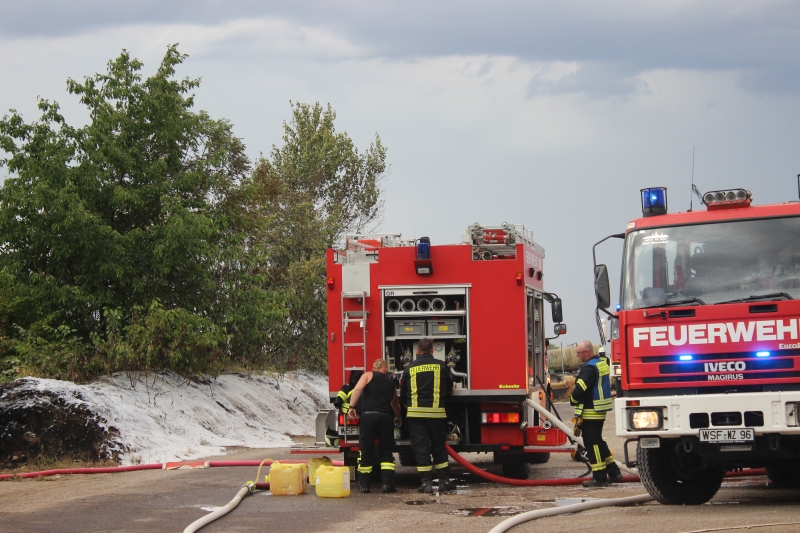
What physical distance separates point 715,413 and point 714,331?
2.46 ft

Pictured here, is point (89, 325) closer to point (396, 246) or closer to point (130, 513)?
point (396, 246)

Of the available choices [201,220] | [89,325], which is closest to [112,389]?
[89,325]

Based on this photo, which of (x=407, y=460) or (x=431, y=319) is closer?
(x=431, y=319)

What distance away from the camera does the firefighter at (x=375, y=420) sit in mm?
11984

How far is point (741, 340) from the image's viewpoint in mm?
8805

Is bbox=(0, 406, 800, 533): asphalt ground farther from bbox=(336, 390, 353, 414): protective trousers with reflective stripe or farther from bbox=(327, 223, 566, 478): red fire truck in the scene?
bbox=(336, 390, 353, 414): protective trousers with reflective stripe

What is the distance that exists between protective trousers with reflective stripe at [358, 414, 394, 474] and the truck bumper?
3599 millimetres

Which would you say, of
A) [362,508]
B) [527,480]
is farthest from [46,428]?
[527,480]

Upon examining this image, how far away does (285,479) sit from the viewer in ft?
38.4

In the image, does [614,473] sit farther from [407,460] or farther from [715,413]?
[407,460]

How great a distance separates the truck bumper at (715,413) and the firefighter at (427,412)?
123 inches

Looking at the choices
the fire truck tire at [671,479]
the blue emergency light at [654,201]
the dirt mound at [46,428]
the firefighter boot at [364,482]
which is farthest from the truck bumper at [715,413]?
the dirt mound at [46,428]

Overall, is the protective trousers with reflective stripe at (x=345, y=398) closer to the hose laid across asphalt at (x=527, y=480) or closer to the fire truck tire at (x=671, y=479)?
the hose laid across asphalt at (x=527, y=480)

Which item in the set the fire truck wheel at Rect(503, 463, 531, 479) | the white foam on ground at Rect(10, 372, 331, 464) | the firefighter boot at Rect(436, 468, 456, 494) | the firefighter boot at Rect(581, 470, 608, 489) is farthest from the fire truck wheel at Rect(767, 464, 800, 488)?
the white foam on ground at Rect(10, 372, 331, 464)
